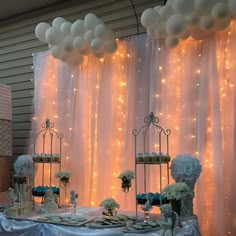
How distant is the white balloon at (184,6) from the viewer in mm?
2656

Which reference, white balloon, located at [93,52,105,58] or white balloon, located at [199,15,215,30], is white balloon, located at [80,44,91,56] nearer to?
white balloon, located at [93,52,105,58]

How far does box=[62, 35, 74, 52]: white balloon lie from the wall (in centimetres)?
64

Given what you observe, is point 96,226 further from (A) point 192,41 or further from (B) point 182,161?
(A) point 192,41

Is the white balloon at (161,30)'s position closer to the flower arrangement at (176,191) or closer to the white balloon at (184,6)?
the white balloon at (184,6)

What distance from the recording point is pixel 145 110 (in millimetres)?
3289

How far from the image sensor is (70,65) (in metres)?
3.69

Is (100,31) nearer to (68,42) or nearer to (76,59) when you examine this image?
(68,42)

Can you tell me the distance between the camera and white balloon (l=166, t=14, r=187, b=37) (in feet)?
8.93

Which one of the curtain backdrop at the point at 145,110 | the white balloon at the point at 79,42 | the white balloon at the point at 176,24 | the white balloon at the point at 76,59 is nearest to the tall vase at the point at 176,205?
the curtain backdrop at the point at 145,110

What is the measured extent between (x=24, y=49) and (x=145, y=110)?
6.63ft

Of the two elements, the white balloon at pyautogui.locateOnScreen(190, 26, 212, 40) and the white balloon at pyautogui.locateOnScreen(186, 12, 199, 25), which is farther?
the white balloon at pyautogui.locateOnScreen(190, 26, 212, 40)

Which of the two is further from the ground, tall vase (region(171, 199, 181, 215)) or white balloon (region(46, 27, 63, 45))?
white balloon (region(46, 27, 63, 45))

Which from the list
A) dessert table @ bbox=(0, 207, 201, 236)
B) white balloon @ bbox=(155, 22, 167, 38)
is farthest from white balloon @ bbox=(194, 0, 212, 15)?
dessert table @ bbox=(0, 207, 201, 236)

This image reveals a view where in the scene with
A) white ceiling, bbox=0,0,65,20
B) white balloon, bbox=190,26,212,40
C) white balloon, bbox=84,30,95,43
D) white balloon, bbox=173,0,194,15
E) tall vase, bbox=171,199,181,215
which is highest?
white ceiling, bbox=0,0,65,20
